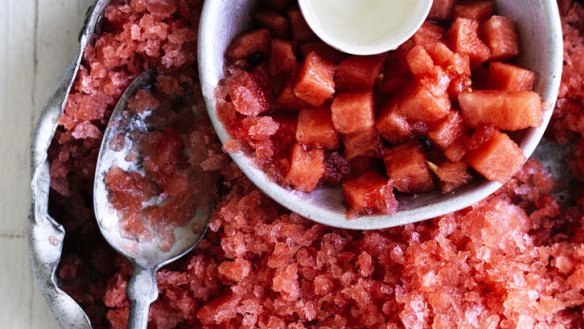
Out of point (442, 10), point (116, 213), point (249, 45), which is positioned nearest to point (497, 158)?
point (442, 10)

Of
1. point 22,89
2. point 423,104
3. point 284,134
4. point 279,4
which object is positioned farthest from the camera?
point 22,89

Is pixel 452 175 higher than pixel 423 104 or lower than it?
lower

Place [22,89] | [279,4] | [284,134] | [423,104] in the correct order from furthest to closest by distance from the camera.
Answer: [22,89] → [279,4] → [284,134] → [423,104]

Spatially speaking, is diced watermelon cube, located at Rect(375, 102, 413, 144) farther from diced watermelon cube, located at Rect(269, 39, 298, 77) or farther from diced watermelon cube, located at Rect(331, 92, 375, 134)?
diced watermelon cube, located at Rect(269, 39, 298, 77)

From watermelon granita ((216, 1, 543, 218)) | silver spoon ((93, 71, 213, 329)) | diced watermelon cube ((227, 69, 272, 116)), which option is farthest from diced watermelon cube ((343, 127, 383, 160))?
silver spoon ((93, 71, 213, 329))

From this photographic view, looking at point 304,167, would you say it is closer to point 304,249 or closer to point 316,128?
point 316,128

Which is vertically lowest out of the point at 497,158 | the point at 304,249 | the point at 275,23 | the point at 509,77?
the point at 304,249
